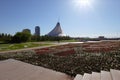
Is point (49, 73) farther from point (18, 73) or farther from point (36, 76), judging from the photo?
point (18, 73)

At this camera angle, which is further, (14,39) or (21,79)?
(14,39)

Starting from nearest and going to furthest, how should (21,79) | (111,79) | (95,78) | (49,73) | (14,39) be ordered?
(111,79) < (95,78) < (21,79) < (49,73) < (14,39)

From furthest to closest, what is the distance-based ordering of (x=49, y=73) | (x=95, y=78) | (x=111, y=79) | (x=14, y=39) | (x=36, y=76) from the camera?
(x=14, y=39) → (x=49, y=73) → (x=36, y=76) → (x=95, y=78) → (x=111, y=79)

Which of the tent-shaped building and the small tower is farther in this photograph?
the small tower

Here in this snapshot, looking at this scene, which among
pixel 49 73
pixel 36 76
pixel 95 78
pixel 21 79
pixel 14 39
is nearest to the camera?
pixel 95 78

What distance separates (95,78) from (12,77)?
4.20 meters

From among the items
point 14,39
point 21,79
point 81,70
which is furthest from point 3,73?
point 14,39

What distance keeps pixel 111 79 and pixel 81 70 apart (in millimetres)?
3082

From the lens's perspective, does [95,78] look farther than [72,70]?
No

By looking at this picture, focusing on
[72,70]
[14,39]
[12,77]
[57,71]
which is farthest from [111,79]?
[14,39]

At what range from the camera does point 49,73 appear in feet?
31.4

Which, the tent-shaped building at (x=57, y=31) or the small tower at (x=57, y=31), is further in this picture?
the small tower at (x=57, y=31)

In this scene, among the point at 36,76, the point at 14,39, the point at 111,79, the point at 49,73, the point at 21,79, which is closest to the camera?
the point at 111,79

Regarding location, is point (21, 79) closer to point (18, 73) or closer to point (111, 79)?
point (18, 73)
